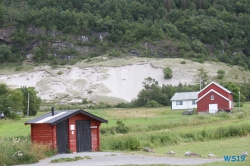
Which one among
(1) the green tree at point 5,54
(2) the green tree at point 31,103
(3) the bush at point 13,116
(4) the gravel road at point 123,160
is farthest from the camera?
(1) the green tree at point 5,54

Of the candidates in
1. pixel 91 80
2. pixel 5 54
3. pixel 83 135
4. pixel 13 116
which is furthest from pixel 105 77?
pixel 83 135

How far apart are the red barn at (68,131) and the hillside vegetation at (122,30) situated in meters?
94.4

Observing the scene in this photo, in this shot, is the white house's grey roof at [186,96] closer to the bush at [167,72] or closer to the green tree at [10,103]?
the green tree at [10,103]

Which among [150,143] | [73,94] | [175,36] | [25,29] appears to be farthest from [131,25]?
[150,143]

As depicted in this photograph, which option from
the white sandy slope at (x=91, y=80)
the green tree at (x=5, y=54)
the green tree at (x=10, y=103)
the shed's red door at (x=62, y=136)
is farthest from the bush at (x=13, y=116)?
the green tree at (x=5, y=54)

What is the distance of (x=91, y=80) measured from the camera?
107 m

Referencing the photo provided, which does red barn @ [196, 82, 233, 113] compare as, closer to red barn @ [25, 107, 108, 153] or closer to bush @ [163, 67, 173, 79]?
red barn @ [25, 107, 108, 153]

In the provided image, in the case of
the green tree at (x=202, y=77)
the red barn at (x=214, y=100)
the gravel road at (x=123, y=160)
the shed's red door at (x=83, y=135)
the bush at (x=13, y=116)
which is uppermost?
the green tree at (x=202, y=77)

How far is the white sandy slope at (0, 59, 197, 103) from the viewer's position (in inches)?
3937

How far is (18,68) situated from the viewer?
12138 cm

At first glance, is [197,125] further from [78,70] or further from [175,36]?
[175,36]

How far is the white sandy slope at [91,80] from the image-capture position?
100000 millimetres

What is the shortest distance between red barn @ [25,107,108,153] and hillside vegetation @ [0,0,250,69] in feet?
310

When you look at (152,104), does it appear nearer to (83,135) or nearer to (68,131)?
(83,135)
